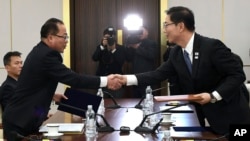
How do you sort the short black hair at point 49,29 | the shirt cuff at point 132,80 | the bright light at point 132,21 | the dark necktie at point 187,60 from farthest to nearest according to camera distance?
the bright light at point 132,21 → the shirt cuff at point 132,80 → the short black hair at point 49,29 → the dark necktie at point 187,60

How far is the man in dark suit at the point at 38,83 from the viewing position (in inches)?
99.0

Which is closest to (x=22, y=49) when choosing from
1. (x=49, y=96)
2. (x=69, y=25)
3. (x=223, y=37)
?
(x=69, y=25)

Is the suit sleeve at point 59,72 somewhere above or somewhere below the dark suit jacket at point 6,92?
above

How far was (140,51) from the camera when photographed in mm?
5395

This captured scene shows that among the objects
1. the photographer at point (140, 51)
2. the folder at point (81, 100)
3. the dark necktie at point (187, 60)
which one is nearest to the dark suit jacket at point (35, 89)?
the folder at point (81, 100)

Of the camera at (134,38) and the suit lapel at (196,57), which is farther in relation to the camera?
the camera at (134,38)

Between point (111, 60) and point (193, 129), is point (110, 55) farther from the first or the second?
point (193, 129)

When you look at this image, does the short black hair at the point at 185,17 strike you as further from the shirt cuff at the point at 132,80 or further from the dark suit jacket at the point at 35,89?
the dark suit jacket at the point at 35,89

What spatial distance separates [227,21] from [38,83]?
413 centimetres

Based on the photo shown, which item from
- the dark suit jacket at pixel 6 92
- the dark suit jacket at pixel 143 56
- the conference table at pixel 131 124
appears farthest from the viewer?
the dark suit jacket at pixel 143 56

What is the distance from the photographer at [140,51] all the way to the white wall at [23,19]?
4.67 feet

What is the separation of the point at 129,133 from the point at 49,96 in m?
0.66

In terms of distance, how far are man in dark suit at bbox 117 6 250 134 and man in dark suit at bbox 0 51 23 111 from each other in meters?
1.73

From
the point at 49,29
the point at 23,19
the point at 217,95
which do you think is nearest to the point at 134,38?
the point at 23,19
